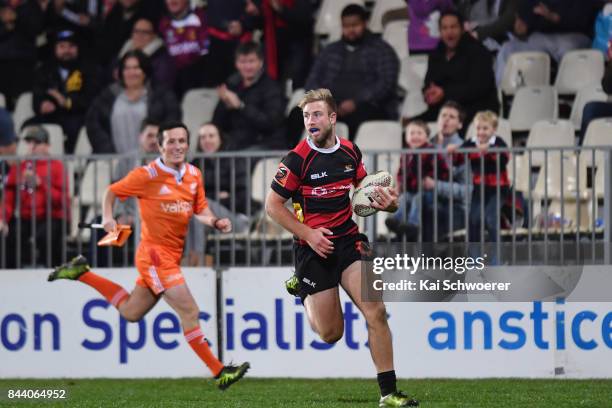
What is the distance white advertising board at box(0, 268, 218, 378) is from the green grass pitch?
0.90 ft

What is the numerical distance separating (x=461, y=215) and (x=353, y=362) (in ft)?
5.77

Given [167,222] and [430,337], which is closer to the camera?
[167,222]

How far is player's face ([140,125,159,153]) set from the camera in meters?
14.8

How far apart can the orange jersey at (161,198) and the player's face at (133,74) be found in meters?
4.33

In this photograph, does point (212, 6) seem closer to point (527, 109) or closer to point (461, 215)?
point (527, 109)

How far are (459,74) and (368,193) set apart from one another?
602cm

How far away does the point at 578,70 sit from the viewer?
1622 cm

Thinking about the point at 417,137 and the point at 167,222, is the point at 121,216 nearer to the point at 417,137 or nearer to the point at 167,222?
the point at 167,222

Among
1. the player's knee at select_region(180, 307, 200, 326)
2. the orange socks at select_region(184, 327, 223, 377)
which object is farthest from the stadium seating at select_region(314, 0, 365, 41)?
the orange socks at select_region(184, 327, 223, 377)

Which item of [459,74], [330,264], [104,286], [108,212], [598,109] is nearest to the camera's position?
[330,264]

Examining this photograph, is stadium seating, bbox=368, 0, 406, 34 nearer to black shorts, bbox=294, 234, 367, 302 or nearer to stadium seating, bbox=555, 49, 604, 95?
stadium seating, bbox=555, 49, 604, 95

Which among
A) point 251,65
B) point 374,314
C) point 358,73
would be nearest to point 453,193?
point 374,314

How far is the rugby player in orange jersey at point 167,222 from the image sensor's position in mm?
12281

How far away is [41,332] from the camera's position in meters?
13.7
